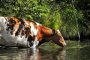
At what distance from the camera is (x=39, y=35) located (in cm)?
2305

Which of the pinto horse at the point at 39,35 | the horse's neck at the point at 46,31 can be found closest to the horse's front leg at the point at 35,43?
the pinto horse at the point at 39,35

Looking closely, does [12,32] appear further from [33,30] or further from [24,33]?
[33,30]

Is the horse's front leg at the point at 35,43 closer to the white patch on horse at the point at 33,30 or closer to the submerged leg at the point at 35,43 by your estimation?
the submerged leg at the point at 35,43

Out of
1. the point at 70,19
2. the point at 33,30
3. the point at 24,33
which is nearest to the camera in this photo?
the point at 24,33

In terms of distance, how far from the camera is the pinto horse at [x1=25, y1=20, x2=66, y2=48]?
2272cm

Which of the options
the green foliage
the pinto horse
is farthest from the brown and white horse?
the green foliage

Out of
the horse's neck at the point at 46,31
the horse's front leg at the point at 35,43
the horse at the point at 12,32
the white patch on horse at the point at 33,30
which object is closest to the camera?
the horse at the point at 12,32

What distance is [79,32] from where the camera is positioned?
2794cm

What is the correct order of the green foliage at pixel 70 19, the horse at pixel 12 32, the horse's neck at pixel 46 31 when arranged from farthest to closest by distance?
the green foliage at pixel 70 19 < the horse's neck at pixel 46 31 < the horse at pixel 12 32

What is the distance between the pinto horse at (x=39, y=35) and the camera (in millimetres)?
22719

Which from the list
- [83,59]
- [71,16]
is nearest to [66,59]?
[83,59]

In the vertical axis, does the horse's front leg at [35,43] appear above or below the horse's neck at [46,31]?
below

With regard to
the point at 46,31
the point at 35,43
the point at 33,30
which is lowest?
the point at 35,43

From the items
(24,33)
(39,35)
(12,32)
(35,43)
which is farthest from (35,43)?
(12,32)
